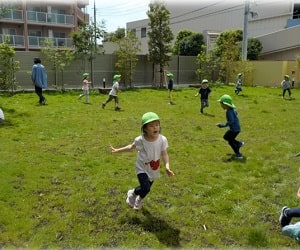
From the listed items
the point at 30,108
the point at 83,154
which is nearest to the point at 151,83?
the point at 30,108

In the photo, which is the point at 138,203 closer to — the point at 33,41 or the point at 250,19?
the point at 33,41

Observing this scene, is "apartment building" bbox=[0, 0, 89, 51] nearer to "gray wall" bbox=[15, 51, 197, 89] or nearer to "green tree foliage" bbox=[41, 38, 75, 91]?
"gray wall" bbox=[15, 51, 197, 89]

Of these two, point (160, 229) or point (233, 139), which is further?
point (233, 139)

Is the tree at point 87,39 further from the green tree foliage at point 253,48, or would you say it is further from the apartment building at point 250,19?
the green tree foliage at point 253,48

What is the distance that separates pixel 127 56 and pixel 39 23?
15.9 m

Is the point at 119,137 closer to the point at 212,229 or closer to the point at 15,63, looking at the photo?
the point at 212,229

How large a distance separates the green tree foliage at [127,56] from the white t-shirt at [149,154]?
17.0 m

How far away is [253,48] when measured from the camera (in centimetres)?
2802

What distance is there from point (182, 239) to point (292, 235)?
46.8 inches

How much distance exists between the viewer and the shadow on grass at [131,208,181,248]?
11.1ft

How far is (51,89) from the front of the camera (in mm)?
18281

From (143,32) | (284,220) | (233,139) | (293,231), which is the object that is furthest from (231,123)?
(143,32)

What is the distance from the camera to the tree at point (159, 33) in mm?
21047

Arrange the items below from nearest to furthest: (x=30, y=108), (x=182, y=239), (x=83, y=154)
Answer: (x=182, y=239), (x=83, y=154), (x=30, y=108)
